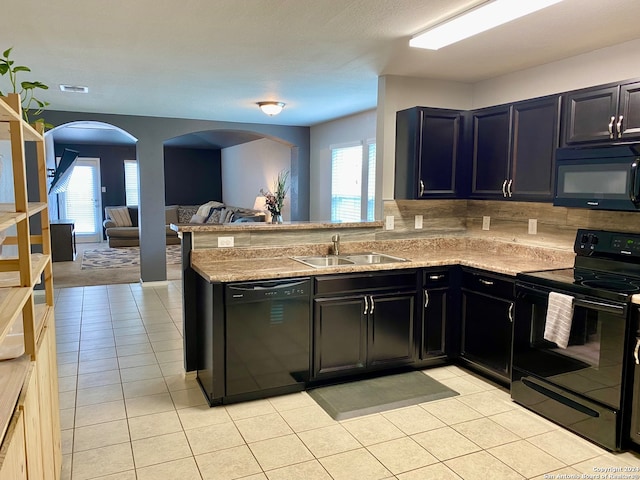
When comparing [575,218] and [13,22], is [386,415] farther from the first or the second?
[13,22]

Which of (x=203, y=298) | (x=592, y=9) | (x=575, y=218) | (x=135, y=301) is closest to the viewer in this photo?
(x=592, y=9)

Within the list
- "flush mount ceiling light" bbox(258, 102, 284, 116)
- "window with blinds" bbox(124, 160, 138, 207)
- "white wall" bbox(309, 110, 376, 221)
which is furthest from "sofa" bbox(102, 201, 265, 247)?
"flush mount ceiling light" bbox(258, 102, 284, 116)

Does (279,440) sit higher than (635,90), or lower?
lower

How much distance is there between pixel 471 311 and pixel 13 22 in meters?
3.52

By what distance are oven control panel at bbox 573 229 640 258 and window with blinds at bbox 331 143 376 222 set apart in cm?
280

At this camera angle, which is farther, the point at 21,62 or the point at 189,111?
the point at 189,111

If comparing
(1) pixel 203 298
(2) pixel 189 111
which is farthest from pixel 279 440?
(2) pixel 189 111

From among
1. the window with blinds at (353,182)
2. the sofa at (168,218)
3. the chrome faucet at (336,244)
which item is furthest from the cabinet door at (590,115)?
the sofa at (168,218)

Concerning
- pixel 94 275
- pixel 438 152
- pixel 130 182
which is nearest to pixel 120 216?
pixel 130 182

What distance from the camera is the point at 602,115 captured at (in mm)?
2959

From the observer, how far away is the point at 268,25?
2912 millimetres

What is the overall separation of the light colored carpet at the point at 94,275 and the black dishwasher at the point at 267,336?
4.35m

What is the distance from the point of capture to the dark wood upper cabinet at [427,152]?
3.87m

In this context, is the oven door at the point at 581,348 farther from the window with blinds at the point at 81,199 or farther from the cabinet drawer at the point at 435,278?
the window with blinds at the point at 81,199
